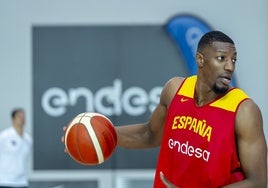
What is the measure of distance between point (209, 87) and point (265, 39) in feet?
20.3

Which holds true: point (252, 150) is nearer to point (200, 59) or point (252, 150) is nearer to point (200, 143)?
point (200, 143)

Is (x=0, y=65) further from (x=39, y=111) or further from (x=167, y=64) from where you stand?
(x=167, y=64)

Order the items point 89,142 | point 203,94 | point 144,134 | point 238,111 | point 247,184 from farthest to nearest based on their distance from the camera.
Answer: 1. point 144,134
2. point 89,142
3. point 203,94
4. point 238,111
5. point 247,184

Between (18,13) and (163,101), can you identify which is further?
(18,13)

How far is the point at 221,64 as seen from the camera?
4664 millimetres

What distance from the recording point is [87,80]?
1098 cm

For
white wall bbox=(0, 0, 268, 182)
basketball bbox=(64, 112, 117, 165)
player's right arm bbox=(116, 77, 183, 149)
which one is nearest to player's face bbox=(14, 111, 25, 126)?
white wall bbox=(0, 0, 268, 182)

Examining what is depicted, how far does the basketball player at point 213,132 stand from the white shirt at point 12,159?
5.60 meters

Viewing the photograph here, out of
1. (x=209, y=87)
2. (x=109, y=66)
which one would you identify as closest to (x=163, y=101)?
(x=209, y=87)

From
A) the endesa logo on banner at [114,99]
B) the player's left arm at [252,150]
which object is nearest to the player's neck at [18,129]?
the endesa logo on banner at [114,99]

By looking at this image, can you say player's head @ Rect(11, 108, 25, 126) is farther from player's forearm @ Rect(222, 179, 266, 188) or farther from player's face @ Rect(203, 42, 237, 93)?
player's forearm @ Rect(222, 179, 266, 188)

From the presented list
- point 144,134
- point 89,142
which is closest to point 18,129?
point 144,134

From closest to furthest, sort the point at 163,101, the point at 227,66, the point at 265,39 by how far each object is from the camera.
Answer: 1. the point at 227,66
2. the point at 163,101
3. the point at 265,39

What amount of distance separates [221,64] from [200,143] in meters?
0.46
